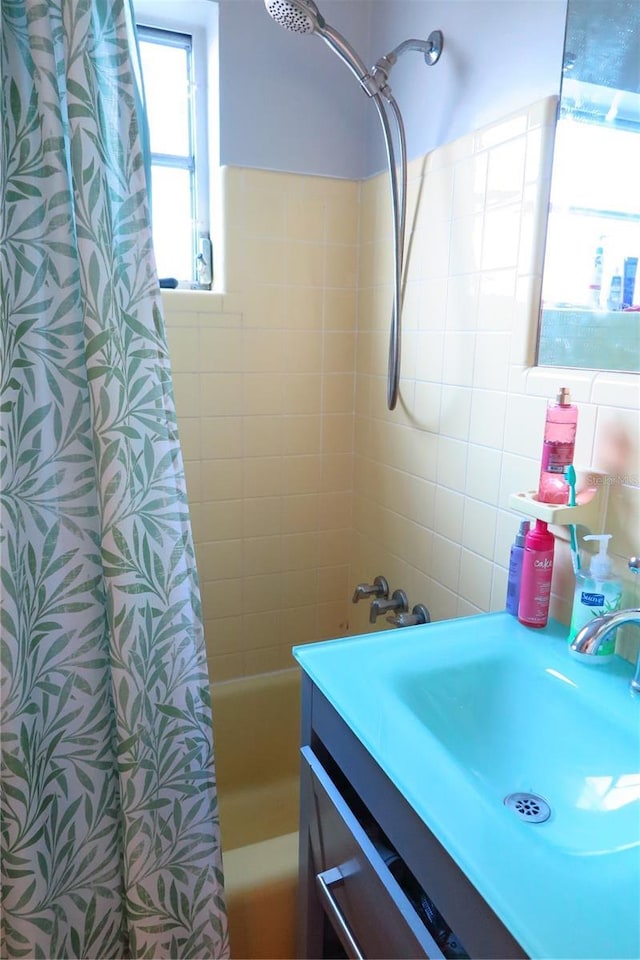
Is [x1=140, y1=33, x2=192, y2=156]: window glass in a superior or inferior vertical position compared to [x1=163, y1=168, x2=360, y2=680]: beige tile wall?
superior

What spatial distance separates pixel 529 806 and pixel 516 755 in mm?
109

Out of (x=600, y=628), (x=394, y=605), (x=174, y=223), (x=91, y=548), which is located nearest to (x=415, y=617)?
(x=394, y=605)

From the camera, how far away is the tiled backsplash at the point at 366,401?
1163 millimetres

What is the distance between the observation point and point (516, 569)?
111 centimetres

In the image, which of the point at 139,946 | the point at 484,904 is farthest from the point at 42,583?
the point at 484,904

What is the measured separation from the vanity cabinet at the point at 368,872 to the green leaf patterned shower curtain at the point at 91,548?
22cm

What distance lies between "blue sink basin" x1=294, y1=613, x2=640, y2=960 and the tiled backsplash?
193 mm

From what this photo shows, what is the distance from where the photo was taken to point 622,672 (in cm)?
97

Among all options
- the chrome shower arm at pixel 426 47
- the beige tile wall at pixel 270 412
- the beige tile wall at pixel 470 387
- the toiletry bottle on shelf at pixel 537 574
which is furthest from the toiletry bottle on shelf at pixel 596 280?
the beige tile wall at pixel 270 412

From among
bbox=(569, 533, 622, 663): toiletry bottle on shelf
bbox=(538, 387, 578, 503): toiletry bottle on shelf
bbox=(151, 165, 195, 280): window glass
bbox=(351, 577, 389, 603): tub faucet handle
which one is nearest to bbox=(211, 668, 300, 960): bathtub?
bbox=(351, 577, 389, 603): tub faucet handle

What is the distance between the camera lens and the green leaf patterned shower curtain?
981mm

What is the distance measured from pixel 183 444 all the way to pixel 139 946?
1.12 metres

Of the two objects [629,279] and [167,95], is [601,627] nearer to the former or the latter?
[629,279]

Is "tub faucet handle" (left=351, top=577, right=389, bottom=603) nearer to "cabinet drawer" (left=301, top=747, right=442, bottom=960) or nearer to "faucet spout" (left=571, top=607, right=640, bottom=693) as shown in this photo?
"cabinet drawer" (left=301, top=747, right=442, bottom=960)
